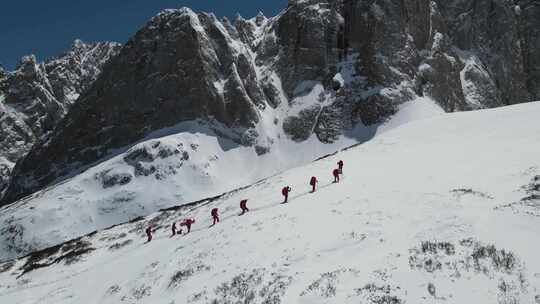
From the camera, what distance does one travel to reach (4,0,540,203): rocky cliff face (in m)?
110

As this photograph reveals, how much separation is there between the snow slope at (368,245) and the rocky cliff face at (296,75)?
7597 centimetres

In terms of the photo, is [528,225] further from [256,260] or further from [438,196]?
[256,260]

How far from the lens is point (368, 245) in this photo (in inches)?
646

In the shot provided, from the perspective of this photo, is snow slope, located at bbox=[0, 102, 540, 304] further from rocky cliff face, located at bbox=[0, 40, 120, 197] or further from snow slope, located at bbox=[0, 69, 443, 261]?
rocky cliff face, located at bbox=[0, 40, 120, 197]

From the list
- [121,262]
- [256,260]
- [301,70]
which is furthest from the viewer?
[301,70]

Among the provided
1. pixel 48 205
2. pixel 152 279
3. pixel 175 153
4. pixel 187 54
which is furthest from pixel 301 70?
pixel 152 279

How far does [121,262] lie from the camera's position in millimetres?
26516

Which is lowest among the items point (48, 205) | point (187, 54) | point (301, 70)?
point (48, 205)

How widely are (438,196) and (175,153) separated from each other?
257ft

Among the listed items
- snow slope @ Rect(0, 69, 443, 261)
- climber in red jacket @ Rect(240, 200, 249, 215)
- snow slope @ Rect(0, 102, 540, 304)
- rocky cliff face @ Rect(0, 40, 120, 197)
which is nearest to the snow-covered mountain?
snow slope @ Rect(0, 69, 443, 261)

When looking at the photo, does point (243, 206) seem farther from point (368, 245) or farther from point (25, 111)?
point (25, 111)

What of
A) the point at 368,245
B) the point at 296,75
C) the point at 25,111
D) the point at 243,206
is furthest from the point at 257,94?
the point at 368,245

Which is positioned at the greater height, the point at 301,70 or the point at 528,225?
the point at 301,70

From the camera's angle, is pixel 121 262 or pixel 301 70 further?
pixel 301 70
